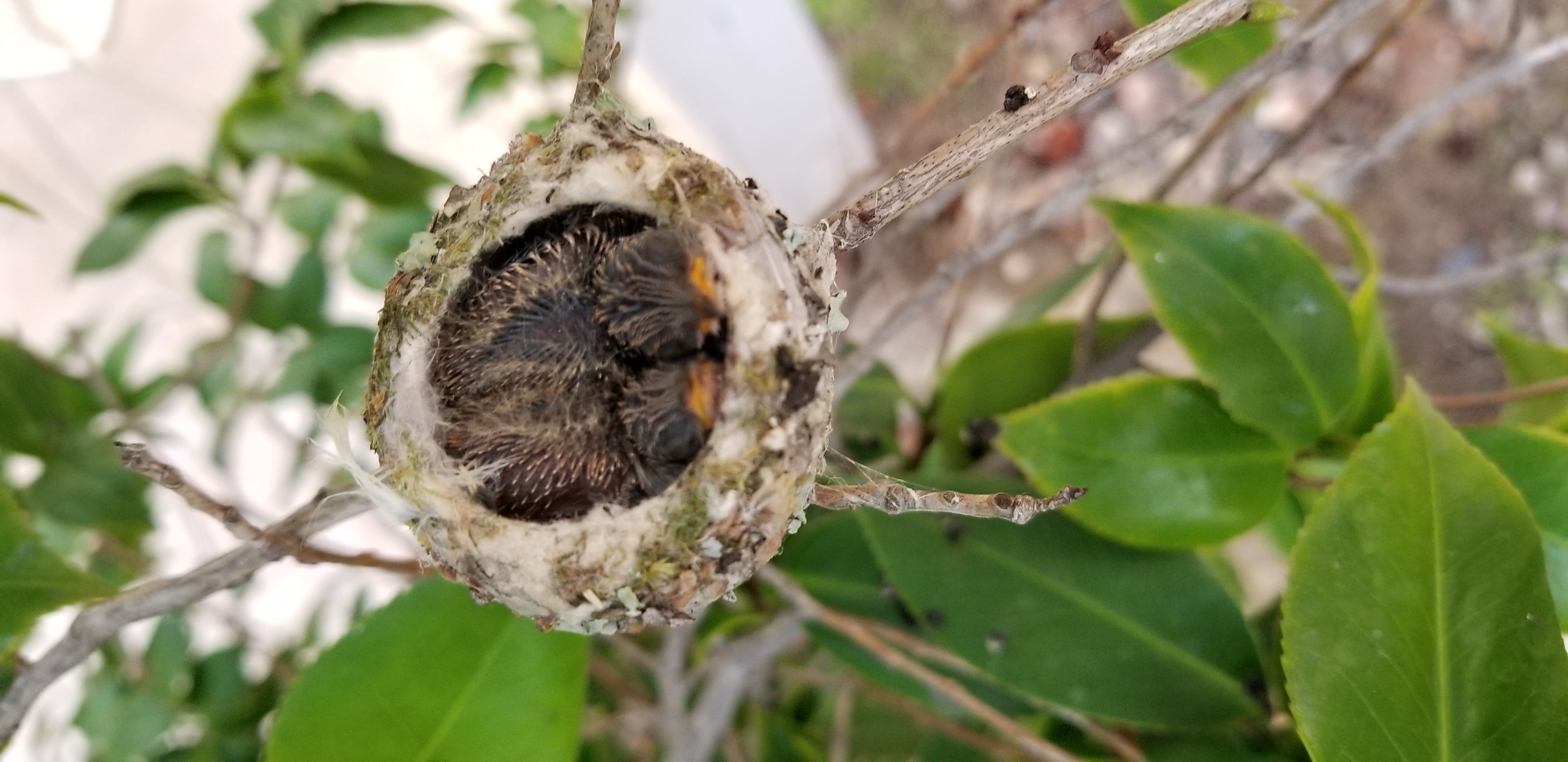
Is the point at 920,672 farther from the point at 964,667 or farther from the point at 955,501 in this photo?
the point at 955,501

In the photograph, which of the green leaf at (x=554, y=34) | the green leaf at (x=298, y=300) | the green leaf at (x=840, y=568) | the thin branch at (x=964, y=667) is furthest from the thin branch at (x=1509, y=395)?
the green leaf at (x=298, y=300)

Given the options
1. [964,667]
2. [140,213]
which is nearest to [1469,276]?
[964,667]

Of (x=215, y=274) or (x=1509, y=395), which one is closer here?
(x=1509, y=395)

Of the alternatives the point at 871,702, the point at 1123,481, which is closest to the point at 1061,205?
the point at 1123,481

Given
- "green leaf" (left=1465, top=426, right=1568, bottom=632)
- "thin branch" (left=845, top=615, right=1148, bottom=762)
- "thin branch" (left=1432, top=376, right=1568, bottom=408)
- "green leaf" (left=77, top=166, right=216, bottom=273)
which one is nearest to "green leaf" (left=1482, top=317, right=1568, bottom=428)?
"thin branch" (left=1432, top=376, right=1568, bottom=408)

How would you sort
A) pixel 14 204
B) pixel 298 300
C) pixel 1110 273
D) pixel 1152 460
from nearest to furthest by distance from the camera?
pixel 14 204 → pixel 1152 460 → pixel 1110 273 → pixel 298 300

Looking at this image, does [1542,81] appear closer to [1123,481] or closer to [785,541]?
[1123,481]

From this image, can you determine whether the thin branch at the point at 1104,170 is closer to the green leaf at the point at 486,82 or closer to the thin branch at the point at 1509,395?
the thin branch at the point at 1509,395
